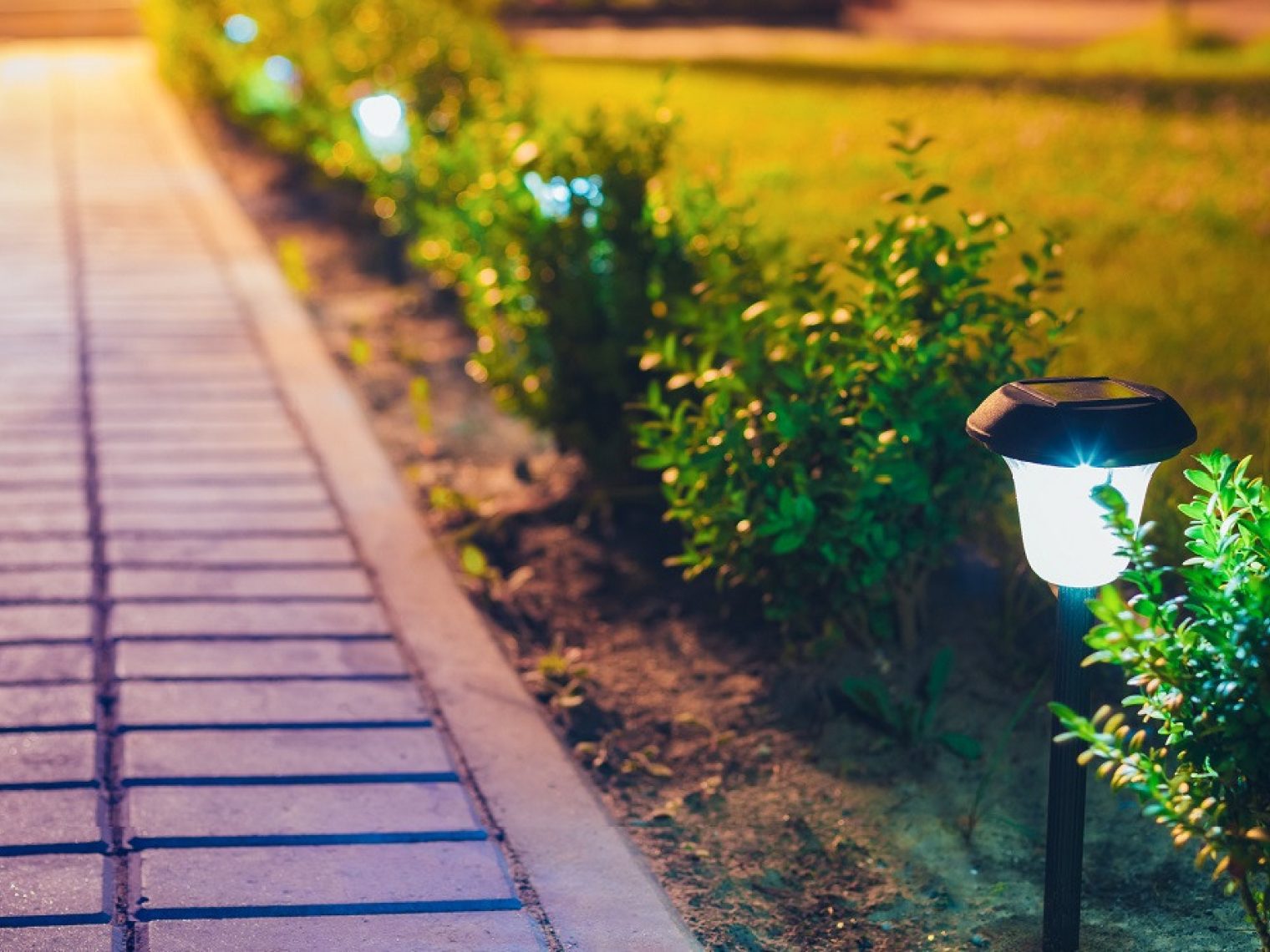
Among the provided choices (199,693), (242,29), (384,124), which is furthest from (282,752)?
(242,29)

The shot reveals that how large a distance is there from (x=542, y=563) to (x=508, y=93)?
11.6 ft

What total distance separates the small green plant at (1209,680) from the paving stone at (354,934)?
110 cm

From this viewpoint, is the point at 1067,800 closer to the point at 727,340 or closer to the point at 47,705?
the point at 727,340

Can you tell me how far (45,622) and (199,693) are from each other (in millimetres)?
594

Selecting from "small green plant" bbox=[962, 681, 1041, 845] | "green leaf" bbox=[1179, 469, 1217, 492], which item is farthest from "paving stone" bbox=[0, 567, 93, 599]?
"green leaf" bbox=[1179, 469, 1217, 492]

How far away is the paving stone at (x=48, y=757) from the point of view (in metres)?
3.27

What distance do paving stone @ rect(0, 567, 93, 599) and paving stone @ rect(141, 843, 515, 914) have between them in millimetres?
1346

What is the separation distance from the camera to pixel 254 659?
3.87 metres

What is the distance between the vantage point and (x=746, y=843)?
10.9 feet

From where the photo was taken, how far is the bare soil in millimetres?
3041

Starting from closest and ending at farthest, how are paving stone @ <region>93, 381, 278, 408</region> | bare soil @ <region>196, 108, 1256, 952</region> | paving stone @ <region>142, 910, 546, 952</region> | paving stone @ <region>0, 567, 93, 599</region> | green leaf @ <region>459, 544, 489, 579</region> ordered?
paving stone @ <region>142, 910, 546, 952</region> < bare soil @ <region>196, 108, 1256, 952</region> < paving stone @ <region>0, 567, 93, 599</region> < green leaf @ <region>459, 544, 489, 579</region> < paving stone @ <region>93, 381, 278, 408</region>

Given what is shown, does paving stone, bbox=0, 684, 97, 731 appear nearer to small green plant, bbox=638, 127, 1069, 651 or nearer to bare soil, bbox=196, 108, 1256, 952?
bare soil, bbox=196, 108, 1256, 952

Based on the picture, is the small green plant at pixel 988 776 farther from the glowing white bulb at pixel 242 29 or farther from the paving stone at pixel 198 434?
the glowing white bulb at pixel 242 29

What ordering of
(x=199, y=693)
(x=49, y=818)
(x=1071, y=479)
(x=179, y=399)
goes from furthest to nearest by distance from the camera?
(x=179, y=399) → (x=199, y=693) → (x=49, y=818) → (x=1071, y=479)
